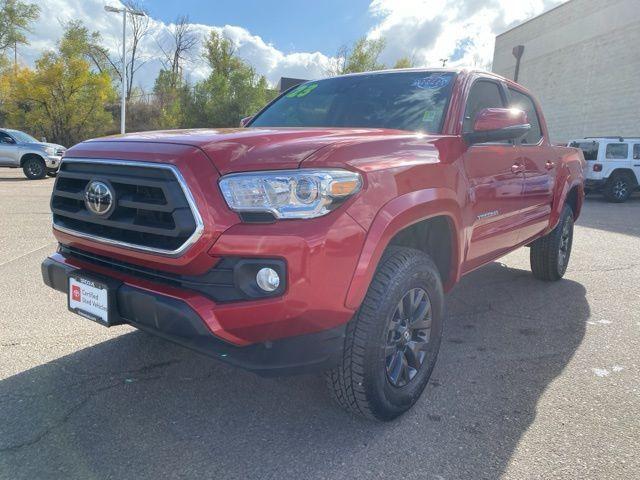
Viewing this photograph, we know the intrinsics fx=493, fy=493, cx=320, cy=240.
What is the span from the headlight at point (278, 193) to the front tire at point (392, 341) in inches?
21.3

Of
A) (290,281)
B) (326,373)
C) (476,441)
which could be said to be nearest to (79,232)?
(290,281)

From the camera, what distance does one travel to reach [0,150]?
15.6 metres

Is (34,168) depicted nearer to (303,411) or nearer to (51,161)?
(51,161)

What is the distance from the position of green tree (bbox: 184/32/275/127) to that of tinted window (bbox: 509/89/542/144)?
98.1 feet

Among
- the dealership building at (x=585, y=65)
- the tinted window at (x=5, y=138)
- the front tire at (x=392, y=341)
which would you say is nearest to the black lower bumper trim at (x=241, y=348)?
the front tire at (x=392, y=341)

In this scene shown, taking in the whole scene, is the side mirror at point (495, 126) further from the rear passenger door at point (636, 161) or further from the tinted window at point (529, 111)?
the rear passenger door at point (636, 161)

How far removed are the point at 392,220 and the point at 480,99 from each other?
181 centimetres

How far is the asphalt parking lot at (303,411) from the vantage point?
2.17m

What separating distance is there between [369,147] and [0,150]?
17.0 metres

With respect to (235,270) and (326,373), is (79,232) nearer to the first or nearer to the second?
(235,270)

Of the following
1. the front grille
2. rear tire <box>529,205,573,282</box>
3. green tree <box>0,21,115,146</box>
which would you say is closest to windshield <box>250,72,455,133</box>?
the front grille

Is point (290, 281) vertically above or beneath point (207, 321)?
above

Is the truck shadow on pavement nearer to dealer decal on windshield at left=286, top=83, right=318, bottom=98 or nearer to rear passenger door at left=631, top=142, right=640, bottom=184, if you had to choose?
dealer decal on windshield at left=286, top=83, right=318, bottom=98

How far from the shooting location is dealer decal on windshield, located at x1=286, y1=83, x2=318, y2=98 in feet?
12.9
